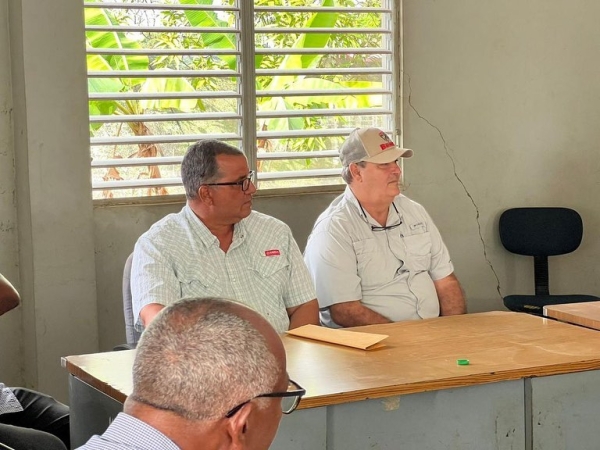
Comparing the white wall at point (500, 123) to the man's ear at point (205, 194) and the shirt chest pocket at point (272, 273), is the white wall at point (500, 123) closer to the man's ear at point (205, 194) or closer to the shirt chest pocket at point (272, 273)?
the shirt chest pocket at point (272, 273)

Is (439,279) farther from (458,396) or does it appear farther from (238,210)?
(458,396)

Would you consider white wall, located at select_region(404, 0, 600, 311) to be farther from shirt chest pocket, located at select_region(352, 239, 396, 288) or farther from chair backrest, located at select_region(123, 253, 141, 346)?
chair backrest, located at select_region(123, 253, 141, 346)

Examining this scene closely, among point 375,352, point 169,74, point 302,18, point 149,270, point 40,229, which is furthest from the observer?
point 302,18

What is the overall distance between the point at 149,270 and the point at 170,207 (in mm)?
1268

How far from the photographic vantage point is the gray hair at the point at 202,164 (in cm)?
365

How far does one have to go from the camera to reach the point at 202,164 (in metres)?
3.66

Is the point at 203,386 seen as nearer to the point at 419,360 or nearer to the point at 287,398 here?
the point at 287,398

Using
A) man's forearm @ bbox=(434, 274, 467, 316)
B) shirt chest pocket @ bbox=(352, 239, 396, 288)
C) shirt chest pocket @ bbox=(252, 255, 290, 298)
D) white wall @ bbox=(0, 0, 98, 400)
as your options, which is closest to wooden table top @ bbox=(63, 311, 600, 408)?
shirt chest pocket @ bbox=(252, 255, 290, 298)

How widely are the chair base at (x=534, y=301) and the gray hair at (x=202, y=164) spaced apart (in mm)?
2100

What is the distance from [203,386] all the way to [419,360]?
5.62 feet

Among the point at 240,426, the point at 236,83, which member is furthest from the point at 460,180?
the point at 240,426

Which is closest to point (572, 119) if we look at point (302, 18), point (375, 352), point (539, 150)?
point (539, 150)

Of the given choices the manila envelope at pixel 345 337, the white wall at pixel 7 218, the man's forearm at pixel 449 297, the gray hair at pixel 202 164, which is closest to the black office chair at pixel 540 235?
the man's forearm at pixel 449 297

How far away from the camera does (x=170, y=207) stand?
4.74 metres
